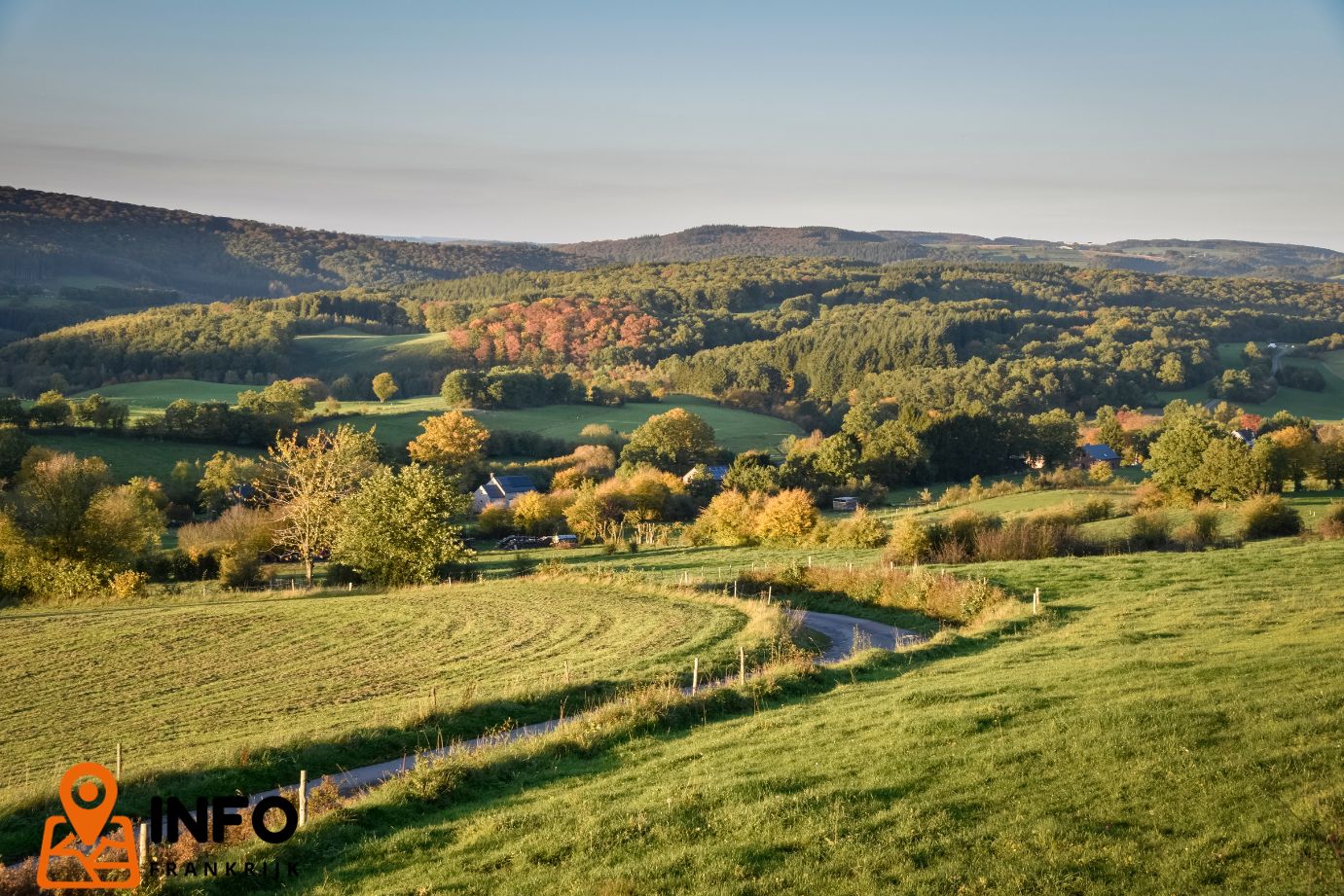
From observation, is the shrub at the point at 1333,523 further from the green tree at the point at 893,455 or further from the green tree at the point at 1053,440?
the green tree at the point at 1053,440

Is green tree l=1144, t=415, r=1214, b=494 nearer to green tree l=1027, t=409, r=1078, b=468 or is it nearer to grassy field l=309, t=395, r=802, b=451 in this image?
green tree l=1027, t=409, r=1078, b=468

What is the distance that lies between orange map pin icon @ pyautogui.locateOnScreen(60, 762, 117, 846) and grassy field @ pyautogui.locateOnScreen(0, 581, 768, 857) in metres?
0.42

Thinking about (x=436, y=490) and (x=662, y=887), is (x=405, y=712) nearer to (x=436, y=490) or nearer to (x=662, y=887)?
(x=662, y=887)

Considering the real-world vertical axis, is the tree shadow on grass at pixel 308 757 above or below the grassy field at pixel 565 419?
above

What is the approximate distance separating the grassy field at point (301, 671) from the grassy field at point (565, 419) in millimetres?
61593

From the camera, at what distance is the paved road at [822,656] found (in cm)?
1512

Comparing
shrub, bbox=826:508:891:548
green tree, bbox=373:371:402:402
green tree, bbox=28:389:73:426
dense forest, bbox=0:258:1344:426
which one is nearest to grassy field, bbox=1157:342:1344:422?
dense forest, bbox=0:258:1344:426

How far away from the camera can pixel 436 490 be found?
142 ft

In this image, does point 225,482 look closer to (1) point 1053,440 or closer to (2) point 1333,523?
(2) point 1333,523

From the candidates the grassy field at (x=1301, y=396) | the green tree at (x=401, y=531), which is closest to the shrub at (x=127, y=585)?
the green tree at (x=401, y=531)

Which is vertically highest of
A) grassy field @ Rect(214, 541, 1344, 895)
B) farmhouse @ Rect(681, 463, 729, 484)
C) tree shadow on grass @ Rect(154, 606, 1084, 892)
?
grassy field @ Rect(214, 541, 1344, 895)

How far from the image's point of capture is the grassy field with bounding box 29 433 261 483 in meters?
74.3

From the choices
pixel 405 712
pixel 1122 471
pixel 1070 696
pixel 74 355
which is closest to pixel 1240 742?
pixel 1070 696

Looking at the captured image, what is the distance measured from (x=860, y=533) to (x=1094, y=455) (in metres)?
50.2
